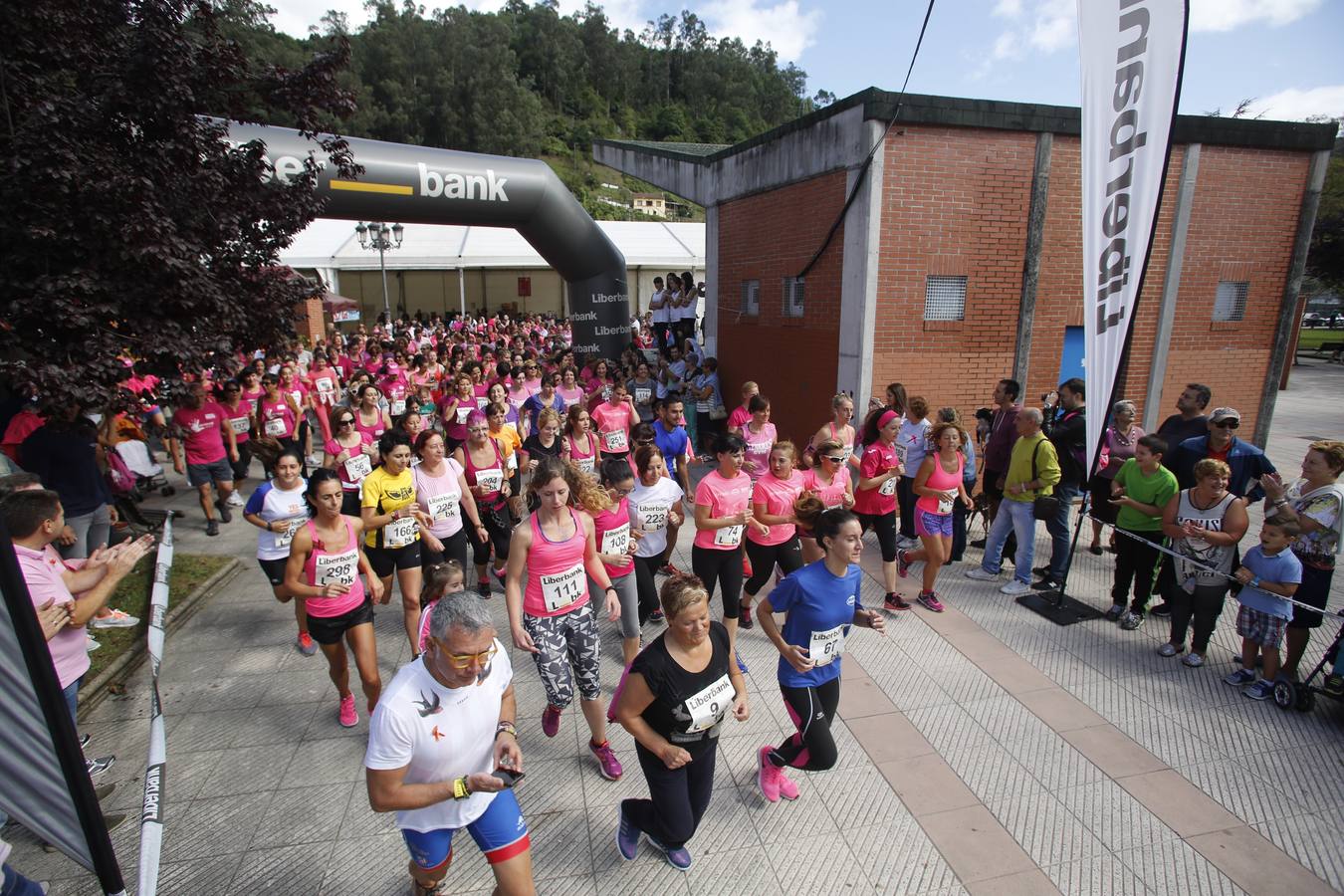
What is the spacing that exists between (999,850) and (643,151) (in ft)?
52.1

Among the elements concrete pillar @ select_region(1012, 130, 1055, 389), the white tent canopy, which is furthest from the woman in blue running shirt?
the white tent canopy

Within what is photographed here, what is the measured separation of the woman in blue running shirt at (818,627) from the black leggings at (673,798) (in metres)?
0.62

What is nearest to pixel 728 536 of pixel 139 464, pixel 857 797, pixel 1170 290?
pixel 857 797

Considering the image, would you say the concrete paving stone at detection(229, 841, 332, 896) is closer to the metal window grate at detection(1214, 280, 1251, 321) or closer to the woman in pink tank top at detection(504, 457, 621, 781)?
the woman in pink tank top at detection(504, 457, 621, 781)

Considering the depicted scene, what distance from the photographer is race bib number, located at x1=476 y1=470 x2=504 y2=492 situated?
19.9 ft

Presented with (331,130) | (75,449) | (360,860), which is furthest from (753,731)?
(331,130)

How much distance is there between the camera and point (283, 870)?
11.2 ft

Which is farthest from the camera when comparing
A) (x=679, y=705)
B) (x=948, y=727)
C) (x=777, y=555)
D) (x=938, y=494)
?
(x=938, y=494)

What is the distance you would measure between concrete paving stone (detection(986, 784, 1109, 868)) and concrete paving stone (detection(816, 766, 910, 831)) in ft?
1.80

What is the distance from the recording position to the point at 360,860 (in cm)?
347

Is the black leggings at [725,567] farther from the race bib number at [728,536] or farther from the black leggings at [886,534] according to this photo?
the black leggings at [886,534]

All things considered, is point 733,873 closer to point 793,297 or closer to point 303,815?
point 303,815

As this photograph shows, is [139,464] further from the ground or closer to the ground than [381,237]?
closer to the ground

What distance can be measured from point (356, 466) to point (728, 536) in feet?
12.3
